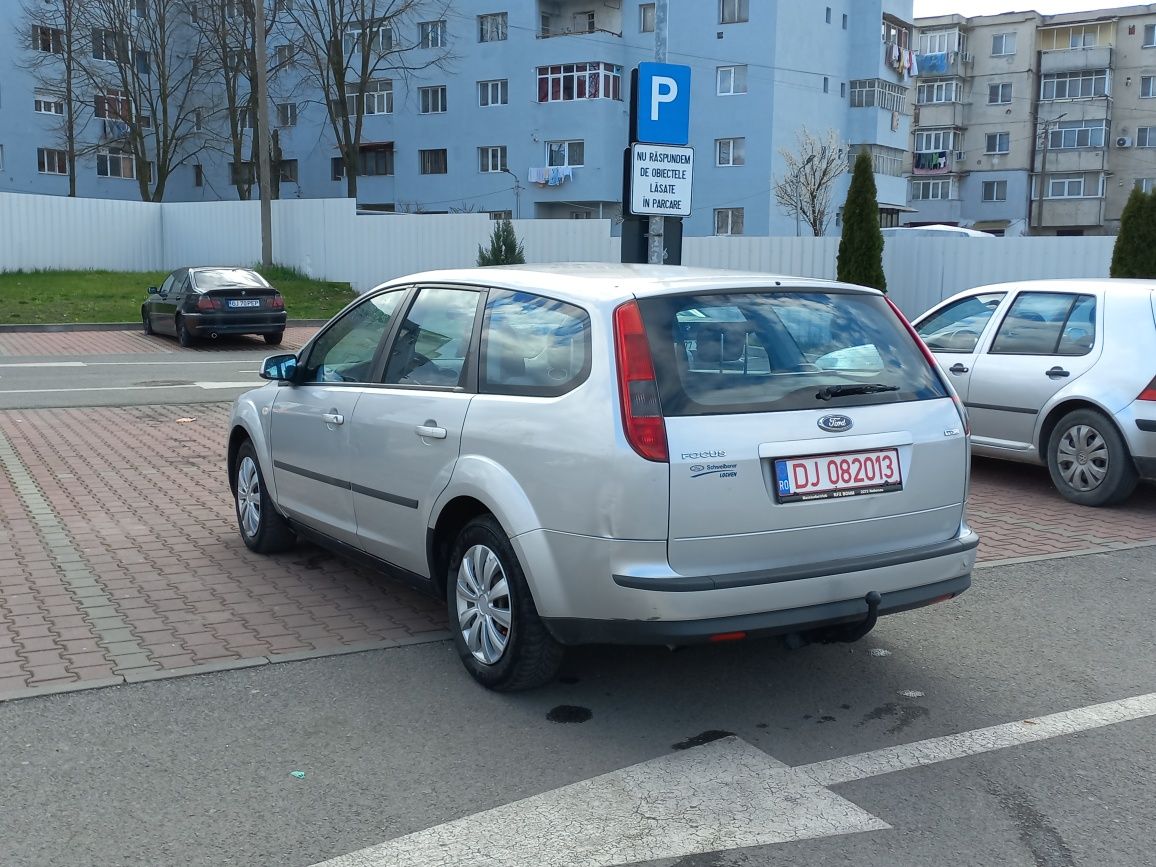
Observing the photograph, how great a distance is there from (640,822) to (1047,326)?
6814 mm

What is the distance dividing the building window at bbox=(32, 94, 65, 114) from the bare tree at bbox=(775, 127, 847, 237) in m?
31.8

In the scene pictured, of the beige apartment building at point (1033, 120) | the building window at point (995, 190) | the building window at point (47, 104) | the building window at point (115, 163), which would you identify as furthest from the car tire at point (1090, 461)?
the building window at point (995, 190)

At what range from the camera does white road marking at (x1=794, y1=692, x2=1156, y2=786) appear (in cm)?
421

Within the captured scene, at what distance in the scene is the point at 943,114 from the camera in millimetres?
76125

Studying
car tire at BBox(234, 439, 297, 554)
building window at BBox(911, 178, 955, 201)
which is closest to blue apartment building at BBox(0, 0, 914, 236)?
building window at BBox(911, 178, 955, 201)

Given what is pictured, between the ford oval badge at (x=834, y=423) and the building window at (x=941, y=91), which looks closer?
the ford oval badge at (x=834, y=423)

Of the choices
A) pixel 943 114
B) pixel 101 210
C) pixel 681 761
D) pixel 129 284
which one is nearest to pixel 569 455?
pixel 681 761

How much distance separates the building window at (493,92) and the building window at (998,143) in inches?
1359

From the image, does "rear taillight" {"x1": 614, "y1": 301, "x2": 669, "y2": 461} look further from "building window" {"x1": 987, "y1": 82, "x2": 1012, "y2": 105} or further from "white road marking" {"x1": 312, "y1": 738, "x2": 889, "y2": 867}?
"building window" {"x1": 987, "y1": 82, "x2": 1012, "y2": 105}

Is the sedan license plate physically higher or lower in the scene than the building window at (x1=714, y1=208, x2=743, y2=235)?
lower

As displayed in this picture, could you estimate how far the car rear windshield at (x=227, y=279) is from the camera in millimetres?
22828

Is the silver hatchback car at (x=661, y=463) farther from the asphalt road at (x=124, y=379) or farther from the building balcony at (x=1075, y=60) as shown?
the building balcony at (x=1075, y=60)

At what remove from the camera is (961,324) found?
10148mm

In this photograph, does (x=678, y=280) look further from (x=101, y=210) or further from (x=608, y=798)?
(x=101, y=210)
